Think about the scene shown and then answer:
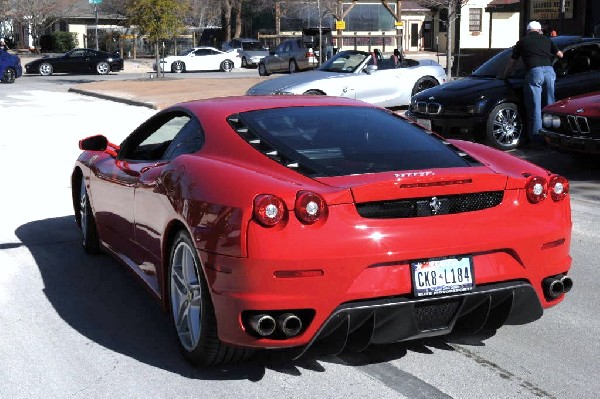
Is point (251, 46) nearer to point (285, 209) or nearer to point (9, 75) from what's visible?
point (9, 75)

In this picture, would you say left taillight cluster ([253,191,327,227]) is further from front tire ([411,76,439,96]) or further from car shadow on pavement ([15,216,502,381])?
front tire ([411,76,439,96])

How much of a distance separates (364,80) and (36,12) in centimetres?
4882

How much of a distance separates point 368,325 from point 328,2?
5440 cm

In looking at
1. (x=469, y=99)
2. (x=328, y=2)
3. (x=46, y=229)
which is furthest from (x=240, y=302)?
(x=328, y=2)

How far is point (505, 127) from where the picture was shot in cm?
1345

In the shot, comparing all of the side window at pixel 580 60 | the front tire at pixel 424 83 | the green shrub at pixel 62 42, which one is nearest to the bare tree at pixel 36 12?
the green shrub at pixel 62 42

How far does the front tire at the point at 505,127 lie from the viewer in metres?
13.3

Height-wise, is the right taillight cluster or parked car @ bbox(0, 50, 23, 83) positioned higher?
the right taillight cluster

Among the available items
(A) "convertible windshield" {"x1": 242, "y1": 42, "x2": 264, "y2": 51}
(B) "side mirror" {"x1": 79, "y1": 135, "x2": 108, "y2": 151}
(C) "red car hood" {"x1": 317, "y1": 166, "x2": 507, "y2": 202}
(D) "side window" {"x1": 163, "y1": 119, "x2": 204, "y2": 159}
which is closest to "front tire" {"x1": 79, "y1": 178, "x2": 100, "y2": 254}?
(B) "side mirror" {"x1": 79, "y1": 135, "x2": 108, "y2": 151}

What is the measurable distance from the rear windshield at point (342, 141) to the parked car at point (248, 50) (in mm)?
46981

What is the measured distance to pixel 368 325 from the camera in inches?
175

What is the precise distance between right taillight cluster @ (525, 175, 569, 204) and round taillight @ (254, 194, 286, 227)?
1.35 m

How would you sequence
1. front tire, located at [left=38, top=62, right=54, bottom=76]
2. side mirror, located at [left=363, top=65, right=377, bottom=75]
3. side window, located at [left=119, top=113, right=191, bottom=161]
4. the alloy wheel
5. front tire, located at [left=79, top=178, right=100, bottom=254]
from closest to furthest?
1. the alloy wheel
2. side window, located at [left=119, top=113, right=191, bottom=161]
3. front tire, located at [left=79, top=178, right=100, bottom=254]
4. side mirror, located at [left=363, top=65, right=377, bottom=75]
5. front tire, located at [left=38, top=62, right=54, bottom=76]

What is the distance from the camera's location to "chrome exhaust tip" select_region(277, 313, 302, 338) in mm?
4309
